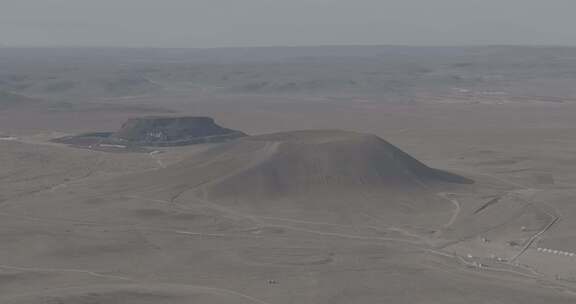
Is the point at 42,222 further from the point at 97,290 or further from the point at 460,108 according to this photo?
the point at 460,108

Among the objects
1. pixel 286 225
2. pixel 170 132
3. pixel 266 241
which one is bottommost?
pixel 266 241

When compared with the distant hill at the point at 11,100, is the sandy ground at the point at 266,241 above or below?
below

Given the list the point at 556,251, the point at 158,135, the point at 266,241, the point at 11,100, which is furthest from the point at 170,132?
the point at 556,251

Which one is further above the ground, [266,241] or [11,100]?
[11,100]

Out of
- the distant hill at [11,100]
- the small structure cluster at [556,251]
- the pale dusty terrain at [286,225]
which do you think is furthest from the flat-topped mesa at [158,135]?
the small structure cluster at [556,251]

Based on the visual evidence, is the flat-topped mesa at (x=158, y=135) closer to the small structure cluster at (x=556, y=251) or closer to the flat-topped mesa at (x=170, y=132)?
the flat-topped mesa at (x=170, y=132)

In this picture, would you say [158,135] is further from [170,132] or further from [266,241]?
[266,241]

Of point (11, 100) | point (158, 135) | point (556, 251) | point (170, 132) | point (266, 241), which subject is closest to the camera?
point (556, 251)
